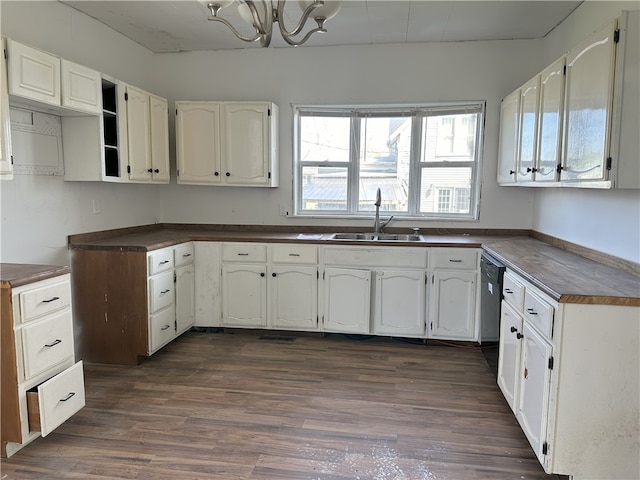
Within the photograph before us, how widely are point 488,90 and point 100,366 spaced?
3756 millimetres

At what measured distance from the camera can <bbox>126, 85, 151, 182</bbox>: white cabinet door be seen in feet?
10.8

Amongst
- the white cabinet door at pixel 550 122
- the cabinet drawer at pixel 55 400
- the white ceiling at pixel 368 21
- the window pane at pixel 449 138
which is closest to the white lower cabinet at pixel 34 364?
the cabinet drawer at pixel 55 400

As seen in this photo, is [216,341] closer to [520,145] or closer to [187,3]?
[187,3]

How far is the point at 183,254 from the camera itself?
3.52 meters

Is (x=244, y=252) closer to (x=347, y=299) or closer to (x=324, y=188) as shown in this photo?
(x=347, y=299)

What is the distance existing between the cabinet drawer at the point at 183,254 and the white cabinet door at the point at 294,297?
0.69 meters

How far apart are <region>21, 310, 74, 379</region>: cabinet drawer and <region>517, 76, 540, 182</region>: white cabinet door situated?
291 centimetres

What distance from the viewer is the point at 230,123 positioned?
3766mm

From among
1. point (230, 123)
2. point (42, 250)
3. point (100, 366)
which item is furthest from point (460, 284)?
point (42, 250)

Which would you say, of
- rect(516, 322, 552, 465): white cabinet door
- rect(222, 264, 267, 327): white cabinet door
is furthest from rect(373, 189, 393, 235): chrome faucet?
rect(516, 322, 552, 465): white cabinet door

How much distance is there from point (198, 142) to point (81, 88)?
3.80ft

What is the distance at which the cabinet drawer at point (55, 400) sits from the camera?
80.4 inches

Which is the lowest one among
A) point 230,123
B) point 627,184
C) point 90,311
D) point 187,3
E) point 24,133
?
point 90,311

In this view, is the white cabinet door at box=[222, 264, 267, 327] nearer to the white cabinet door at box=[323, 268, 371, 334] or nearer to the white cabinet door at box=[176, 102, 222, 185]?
the white cabinet door at box=[323, 268, 371, 334]
